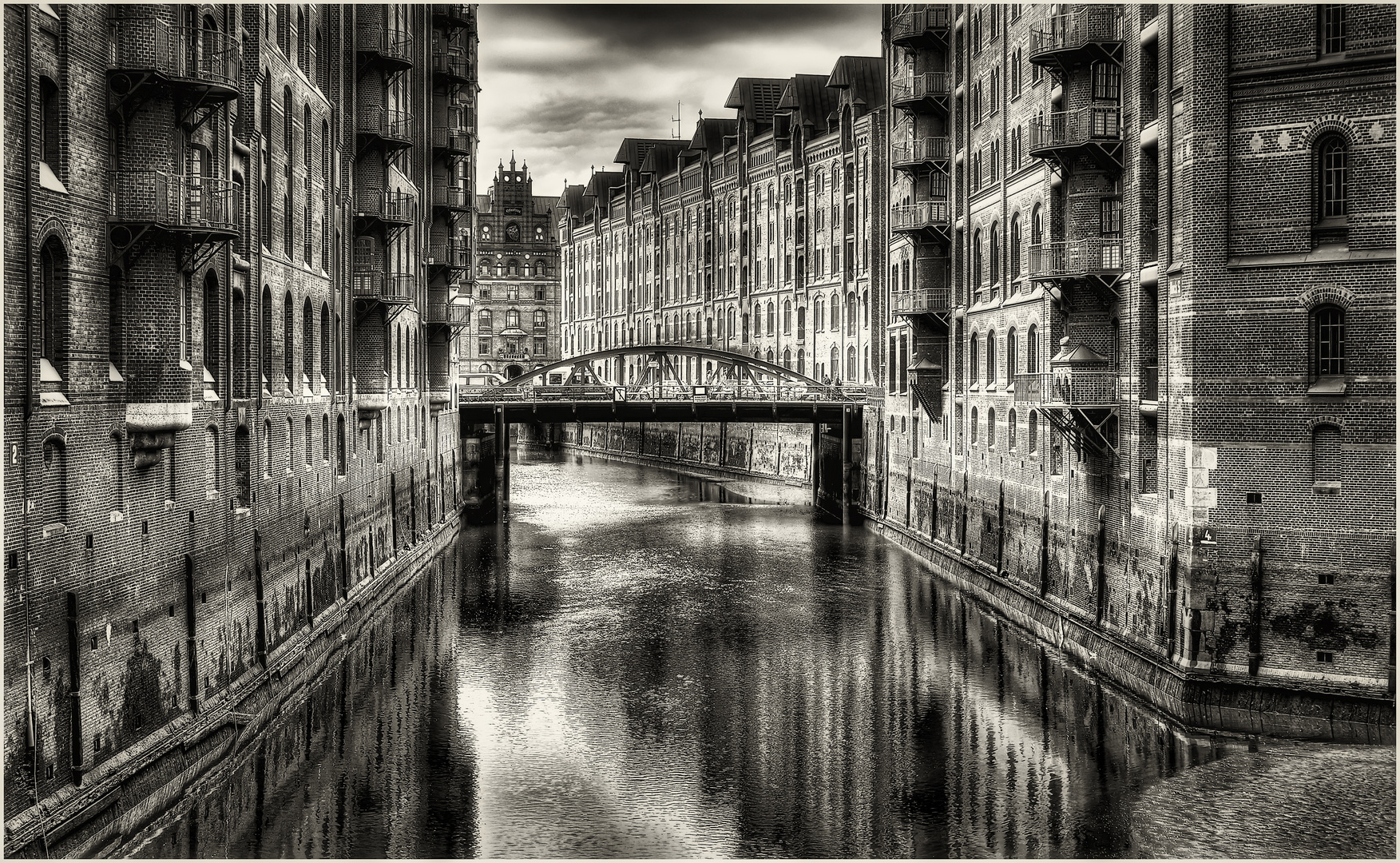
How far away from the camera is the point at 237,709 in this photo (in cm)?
2161

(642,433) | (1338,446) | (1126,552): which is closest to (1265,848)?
(1338,446)

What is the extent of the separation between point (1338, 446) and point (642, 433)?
66723 millimetres

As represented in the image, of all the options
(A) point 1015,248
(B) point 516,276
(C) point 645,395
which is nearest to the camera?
(A) point 1015,248

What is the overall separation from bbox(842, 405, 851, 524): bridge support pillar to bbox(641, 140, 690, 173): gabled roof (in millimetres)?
42151

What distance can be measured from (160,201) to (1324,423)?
17677 millimetres

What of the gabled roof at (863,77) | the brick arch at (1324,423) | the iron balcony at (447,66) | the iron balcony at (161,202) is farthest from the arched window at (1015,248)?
the gabled roof at (863,77)

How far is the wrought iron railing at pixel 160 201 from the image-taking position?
18.4 meters

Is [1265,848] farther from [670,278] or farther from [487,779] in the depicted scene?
[670,278]

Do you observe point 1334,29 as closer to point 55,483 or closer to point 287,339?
Result: point 55,483

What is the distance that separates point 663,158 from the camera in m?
93.6

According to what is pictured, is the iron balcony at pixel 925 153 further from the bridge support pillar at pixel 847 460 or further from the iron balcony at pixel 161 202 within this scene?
the iron balcony at pixel 161 202

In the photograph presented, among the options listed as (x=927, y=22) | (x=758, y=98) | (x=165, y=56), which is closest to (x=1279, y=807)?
(x=165, y=56)

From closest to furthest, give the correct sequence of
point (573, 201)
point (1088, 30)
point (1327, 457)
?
point (1327, 457)
point (1088, 30)
point (573, 201)

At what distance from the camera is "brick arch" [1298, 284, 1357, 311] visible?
2178 centimetres
